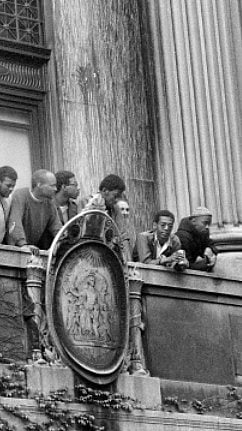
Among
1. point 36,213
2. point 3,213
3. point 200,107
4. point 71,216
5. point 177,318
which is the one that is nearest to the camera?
point 3,213

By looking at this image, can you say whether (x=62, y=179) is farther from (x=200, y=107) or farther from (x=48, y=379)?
(x=200, y=107)

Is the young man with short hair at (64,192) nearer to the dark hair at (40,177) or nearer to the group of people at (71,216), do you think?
the group of people at (71,216)

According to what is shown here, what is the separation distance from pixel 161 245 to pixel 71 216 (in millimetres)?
1319

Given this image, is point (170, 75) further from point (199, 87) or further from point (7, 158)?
point (7, 158)

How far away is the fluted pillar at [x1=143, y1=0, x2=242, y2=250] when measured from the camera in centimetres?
2519

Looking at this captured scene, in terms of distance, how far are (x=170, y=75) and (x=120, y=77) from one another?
3.40 feet

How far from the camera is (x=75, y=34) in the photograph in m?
26.6

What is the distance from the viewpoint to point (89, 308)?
68.3ft

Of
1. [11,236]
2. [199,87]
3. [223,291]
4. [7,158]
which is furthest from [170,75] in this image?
[11,236]

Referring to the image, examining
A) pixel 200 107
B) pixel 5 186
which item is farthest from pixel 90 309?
pixel 200 107

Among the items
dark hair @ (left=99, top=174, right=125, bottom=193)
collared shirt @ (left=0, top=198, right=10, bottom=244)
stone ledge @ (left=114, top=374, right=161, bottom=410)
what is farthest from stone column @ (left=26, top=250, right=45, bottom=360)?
dark hair @ (left=99, top=174, right=125, bottom=193)

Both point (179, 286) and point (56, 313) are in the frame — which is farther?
point (179, 286)

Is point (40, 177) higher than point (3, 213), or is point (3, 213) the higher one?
point (40, 177)

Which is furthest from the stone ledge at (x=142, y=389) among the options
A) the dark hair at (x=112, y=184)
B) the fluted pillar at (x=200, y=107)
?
the fluted pillar at (x=200, y=107)
